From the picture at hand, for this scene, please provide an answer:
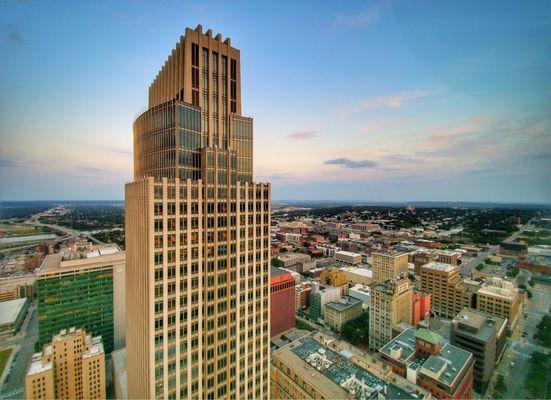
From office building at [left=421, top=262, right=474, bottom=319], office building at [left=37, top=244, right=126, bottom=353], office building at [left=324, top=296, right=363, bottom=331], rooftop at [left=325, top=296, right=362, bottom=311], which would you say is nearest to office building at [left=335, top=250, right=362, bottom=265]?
office building at [left=421, top=262, right=474, bottom=319]

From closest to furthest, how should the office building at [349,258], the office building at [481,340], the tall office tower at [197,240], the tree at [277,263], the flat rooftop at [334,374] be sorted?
the tall office tower at [197,240], the flat rooftop at [334,374], the office building at [481,340], the tree at [277,263], the office building at [349,258]

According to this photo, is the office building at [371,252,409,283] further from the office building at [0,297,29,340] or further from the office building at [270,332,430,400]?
the office building at [0,297,29,340]

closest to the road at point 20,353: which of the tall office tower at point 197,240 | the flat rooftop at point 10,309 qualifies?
the flat rooftop at point 10,309

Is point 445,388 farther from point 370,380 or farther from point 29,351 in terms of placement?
point 29,351

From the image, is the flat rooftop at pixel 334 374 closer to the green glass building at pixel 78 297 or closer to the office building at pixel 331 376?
Answer: the office building at pixel 331 376

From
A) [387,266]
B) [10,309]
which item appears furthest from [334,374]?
[10,309]
